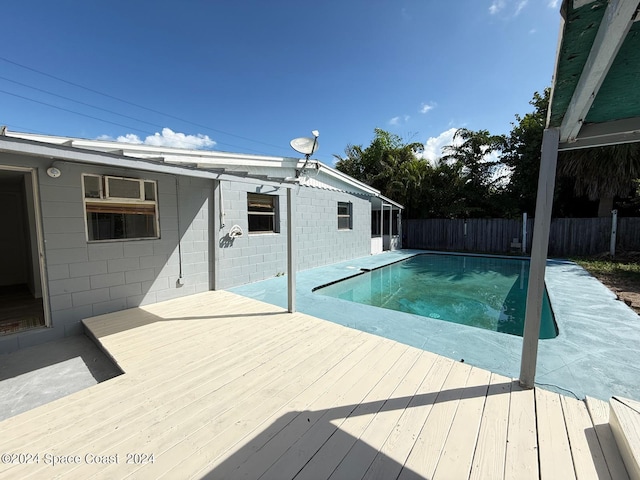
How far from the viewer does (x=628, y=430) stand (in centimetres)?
144

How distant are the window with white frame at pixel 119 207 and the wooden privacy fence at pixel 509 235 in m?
13.0

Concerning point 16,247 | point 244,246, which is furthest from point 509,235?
point 16,247

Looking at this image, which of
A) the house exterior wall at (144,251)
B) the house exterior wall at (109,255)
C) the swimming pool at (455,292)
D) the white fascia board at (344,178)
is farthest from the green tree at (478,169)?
the house exterior wall at (109,255)

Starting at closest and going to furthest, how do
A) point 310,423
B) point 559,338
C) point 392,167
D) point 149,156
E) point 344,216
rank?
1. point 310,423
2. point 559,338
3. point 149,156
4. point 344,216
5. point 392,167

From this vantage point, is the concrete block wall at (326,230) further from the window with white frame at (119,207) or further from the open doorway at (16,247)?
the open doorway at (16,247)

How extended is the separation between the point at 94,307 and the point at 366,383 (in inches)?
158

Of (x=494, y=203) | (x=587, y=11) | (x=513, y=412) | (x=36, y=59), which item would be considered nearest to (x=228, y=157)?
(x=587, y=11)

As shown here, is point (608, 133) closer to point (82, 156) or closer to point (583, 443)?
point (583, 443)

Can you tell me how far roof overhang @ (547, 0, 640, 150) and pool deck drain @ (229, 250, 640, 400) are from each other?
6.71ft

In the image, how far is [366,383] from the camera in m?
2.21

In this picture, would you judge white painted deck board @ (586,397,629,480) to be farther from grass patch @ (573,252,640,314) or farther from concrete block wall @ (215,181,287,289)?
concrete block wall @ (215,181,287,289)

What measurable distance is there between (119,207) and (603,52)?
5263 mm

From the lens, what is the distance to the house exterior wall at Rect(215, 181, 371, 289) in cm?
577

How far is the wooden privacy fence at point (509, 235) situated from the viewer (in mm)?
10141
